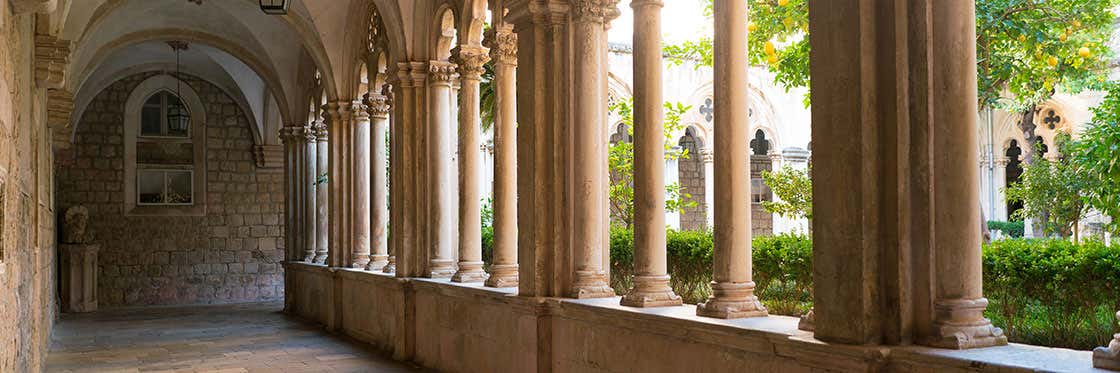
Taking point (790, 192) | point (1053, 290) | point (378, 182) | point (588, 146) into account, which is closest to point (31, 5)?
point (588, 146)

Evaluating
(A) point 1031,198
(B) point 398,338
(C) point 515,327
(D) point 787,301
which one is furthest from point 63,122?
(A) point 1031,198

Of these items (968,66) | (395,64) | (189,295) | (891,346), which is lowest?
(189,295)

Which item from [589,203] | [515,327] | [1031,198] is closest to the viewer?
[589,203]

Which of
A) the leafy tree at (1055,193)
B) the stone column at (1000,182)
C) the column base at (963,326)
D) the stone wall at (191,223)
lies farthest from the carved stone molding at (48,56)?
the stone column at (1000,182)

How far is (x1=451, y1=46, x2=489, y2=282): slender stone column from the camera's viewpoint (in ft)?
24.5

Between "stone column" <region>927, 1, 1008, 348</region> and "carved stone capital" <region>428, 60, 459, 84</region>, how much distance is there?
17.7ft

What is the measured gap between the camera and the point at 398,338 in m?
8.41

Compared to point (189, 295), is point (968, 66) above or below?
above

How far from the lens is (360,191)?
1073 cm

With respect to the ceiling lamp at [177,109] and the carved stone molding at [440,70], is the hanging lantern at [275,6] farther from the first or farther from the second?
the ceiling lamp at [177,109]

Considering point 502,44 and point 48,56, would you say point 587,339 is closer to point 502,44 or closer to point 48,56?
point 502,44

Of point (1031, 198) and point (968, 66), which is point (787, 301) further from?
point (1031, 198)

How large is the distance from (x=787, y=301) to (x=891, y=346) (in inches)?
133

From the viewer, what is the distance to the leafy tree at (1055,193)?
1014cm
